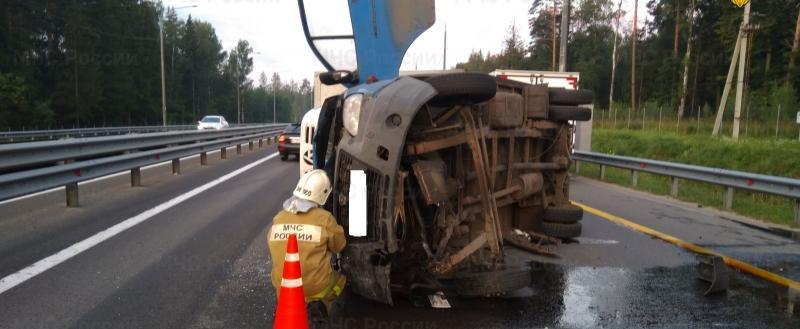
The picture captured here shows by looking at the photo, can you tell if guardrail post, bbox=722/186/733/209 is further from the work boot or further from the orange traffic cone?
the orange traffic cone

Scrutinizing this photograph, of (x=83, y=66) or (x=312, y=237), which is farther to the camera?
(x=83, y=66)

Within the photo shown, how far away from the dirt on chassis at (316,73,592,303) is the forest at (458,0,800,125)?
16.2 metres

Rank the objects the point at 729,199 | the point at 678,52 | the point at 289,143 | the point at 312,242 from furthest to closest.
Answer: the point at 678,52 → the point at 289,143 → the point at 729,199 → the point at 312,242

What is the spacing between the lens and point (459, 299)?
15.0 ft

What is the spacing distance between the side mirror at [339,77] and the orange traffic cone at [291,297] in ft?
10.9

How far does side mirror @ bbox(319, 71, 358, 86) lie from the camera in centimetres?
655

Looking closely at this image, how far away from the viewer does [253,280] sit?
504cm

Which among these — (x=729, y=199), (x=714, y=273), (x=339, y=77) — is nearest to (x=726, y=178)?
(x=729, y=199)

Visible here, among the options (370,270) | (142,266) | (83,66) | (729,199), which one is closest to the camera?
(370,270)

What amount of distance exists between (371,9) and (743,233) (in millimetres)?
5678

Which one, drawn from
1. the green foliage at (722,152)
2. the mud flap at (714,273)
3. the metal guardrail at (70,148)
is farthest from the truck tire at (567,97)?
the green foliage at (722,152)

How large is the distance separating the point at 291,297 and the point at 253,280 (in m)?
1.73

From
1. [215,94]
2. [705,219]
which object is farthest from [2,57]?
[215,94]

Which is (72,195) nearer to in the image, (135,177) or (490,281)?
(135,177)
